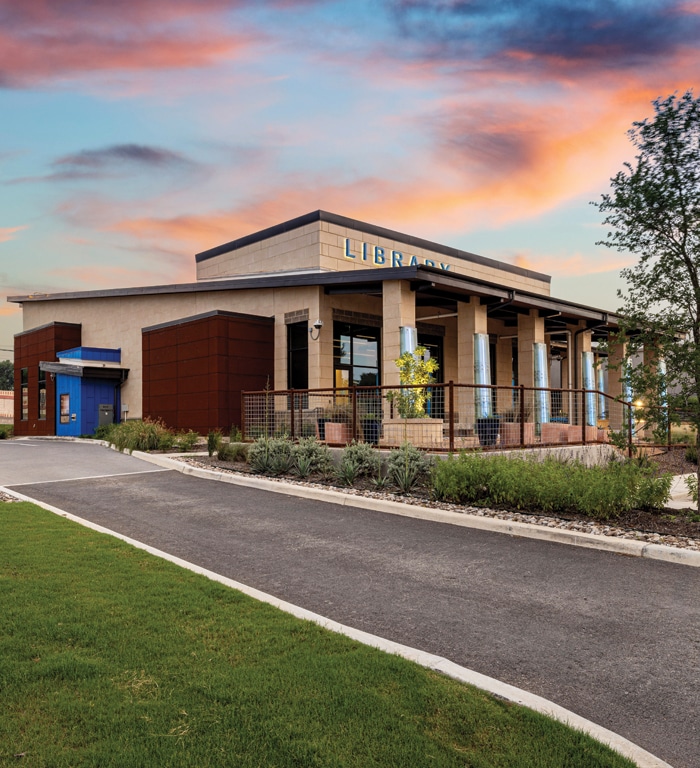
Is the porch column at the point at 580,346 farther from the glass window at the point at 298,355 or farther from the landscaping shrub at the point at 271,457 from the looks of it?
the landscaping shrub at the point at 271,457

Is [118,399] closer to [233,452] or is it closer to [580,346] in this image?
[233,452]

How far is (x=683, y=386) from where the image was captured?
884cm

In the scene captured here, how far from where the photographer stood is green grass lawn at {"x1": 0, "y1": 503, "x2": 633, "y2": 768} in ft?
9.36

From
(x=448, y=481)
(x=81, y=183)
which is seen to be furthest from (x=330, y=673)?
(x=81, y=183)

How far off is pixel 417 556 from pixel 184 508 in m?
4.70

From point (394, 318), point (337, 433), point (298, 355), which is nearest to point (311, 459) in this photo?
point (337, 433)

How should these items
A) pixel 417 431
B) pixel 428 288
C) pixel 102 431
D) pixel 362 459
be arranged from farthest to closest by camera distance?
pixel 102 431
pixel 428 288
pixel 417 431
pixel 362 459

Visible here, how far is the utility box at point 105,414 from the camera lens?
28.5 metres

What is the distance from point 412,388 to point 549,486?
6.14m

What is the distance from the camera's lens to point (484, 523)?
28.3 feet

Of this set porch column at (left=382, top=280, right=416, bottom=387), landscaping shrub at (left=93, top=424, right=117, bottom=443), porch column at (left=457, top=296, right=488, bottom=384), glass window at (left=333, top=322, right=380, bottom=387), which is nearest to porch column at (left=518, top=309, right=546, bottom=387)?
porch column at (left=457, top=296, right=488, bottom=384)

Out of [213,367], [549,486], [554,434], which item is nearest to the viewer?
[549,486]

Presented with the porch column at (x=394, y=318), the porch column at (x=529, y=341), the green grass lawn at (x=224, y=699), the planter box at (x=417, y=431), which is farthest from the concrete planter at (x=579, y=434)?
the green grass lawn at (x=224, y=699)

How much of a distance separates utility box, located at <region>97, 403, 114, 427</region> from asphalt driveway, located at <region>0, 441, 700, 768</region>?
1865 centimetres
